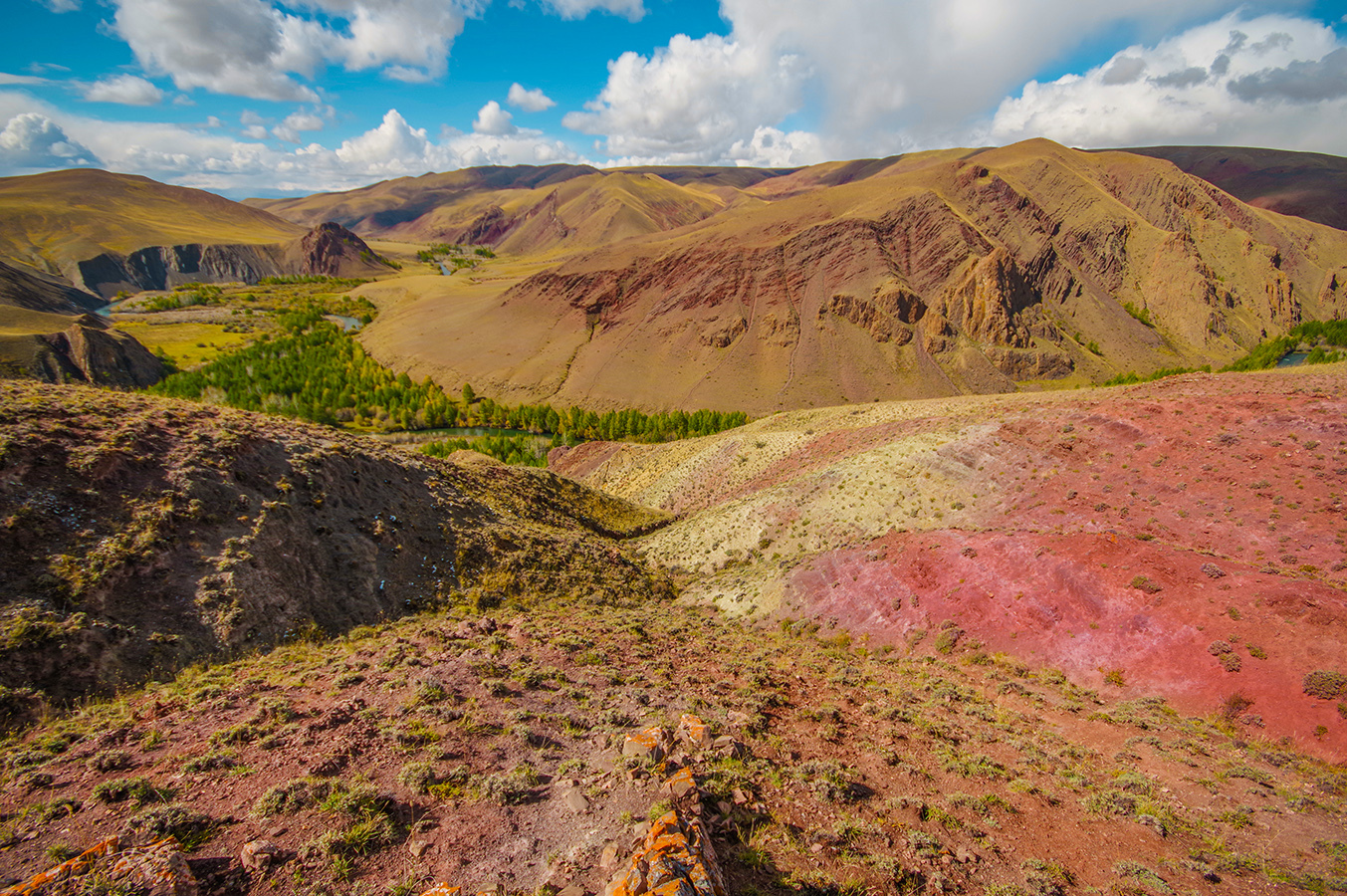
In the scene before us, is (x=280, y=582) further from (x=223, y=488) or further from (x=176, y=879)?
(x=176, y=879)

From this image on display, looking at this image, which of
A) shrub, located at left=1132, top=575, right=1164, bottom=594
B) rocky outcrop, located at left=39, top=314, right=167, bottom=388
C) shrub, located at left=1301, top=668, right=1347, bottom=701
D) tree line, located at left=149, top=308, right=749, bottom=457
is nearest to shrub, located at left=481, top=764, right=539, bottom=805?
shrub, located at left=1301, top=668, right=1347, bottom=701

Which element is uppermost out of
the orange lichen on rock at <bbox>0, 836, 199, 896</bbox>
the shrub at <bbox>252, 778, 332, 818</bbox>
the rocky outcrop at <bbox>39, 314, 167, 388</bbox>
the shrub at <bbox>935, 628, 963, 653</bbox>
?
the rocky outcrop at <bbox>39, 314, 167, 388</bbox>

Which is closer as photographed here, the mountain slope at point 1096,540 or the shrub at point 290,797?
the shrub at point 290,797

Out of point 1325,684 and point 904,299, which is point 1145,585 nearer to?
point 1325,684

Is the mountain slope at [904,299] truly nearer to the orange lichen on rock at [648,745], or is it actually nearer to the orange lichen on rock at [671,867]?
the orange lichen on rock at [648,745]

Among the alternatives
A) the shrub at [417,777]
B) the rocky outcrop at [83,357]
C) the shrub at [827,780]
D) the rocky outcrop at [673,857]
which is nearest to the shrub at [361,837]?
the shrub at [417,777]

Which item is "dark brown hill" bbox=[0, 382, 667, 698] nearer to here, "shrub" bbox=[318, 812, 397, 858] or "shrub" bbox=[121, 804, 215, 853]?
"shrub" bbox=[121, 804, 215, 853]

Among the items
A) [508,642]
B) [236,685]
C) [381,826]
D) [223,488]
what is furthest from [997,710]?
[223,488]

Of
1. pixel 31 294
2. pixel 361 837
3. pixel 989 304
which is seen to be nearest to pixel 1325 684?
pixel 361 837

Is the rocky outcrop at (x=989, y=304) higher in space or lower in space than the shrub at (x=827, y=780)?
higher
